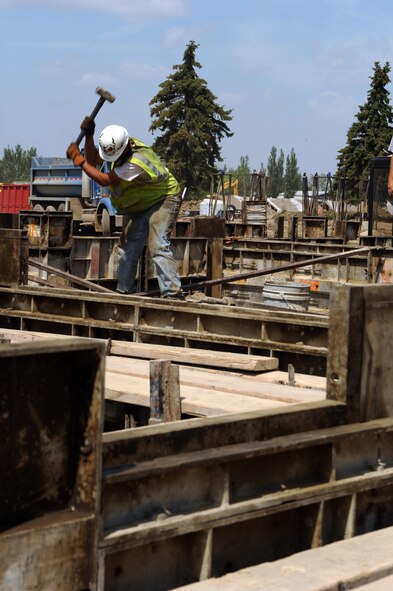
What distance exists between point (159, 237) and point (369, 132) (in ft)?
178

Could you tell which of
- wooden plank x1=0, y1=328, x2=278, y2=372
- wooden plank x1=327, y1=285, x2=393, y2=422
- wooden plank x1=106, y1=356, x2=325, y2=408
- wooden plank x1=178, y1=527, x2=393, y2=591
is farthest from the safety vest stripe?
wooden plank x1=178, y1=527, x2=393, y2=591

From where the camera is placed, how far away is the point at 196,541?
17.0 ft

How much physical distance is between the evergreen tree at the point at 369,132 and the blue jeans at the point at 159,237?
52694mm

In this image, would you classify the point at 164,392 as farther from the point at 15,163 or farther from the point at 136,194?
the point at 15,163

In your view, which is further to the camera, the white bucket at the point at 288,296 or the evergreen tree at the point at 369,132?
the evergreen tree at the point at 369,132

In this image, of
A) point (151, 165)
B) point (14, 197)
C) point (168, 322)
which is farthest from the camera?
point (14, 197)

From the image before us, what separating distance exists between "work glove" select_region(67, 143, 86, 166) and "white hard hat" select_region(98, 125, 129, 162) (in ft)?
0.81

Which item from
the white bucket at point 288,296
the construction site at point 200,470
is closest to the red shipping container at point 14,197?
the white bucket at point 288,296

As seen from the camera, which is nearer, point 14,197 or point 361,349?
point 361,349

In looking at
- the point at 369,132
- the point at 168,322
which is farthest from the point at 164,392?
the point at 369,132

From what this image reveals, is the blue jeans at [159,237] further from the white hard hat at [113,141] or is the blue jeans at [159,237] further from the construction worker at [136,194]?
the white hard hat at [113,141]

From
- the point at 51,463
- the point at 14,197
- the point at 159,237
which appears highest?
the point at 14,197

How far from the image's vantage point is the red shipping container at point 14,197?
4869cm

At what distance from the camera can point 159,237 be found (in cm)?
1179
